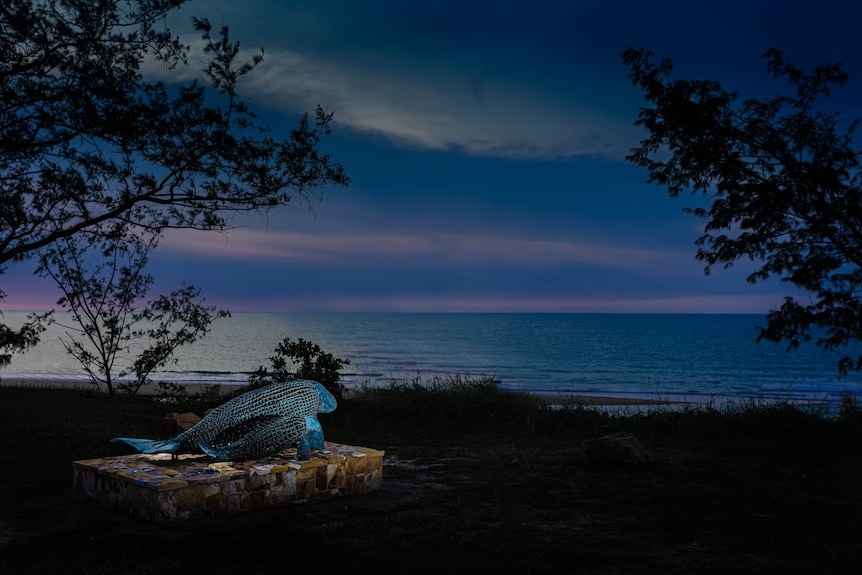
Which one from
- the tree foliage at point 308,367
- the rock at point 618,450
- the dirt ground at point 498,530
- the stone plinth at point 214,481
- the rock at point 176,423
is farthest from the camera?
the tree foliage at point 308,367

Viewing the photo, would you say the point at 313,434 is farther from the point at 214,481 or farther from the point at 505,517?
the point at 505,517

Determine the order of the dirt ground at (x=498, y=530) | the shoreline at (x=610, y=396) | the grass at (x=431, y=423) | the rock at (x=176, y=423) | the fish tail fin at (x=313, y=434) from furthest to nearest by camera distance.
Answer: the shoreline at (x=610, y=396)
the rock at (x=176, y=423)
the grass at (x=431, y=423)
the fish tail fin at (x=313, y=434)
the dirt ground at (x=498, y=530)

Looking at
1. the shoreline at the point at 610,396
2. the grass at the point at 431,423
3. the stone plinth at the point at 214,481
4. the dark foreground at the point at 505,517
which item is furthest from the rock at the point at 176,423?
the shoreline at the point at 610,396

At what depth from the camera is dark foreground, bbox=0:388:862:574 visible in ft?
20.8

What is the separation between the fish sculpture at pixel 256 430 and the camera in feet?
28.3

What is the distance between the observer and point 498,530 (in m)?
7.45

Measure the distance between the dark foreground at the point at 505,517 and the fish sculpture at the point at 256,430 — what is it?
0.90 m

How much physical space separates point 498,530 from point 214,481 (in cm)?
325

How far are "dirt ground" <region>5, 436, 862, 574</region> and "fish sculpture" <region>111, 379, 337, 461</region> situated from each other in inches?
34.3

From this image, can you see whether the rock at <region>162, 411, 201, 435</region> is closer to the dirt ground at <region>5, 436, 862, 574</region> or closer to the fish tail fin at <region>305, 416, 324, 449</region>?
the dirt ground at <region>5, 436, 862, 574</region>

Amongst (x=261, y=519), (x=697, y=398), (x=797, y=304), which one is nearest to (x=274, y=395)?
(x=261, y=519)

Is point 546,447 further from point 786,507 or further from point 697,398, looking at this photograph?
point 697,398

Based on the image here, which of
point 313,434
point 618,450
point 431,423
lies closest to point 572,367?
point 431,423

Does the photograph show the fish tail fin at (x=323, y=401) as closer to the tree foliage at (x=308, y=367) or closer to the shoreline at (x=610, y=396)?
the tree foliage at (x=308, y=367)
